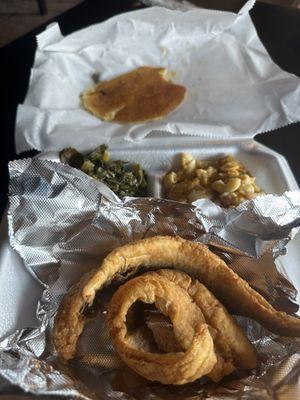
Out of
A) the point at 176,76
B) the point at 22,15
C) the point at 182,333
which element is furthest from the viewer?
the point at 22,15

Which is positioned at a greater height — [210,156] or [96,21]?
[96,21]

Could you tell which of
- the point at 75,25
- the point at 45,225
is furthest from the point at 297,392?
the point at 75,25

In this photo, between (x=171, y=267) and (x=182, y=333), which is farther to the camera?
(x=171, y=267)

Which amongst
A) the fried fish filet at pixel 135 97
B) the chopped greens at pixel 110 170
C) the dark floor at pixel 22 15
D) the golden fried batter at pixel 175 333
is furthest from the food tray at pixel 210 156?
the dark floor at pixel 22 15

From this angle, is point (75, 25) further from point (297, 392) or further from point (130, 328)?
point (297, 392)

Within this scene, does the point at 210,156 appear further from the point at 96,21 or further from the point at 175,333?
the point at 96,21

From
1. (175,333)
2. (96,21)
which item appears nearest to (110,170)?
(175,333)

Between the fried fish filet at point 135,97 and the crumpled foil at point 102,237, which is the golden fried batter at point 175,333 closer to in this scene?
the crumpled foil at point 102,237
